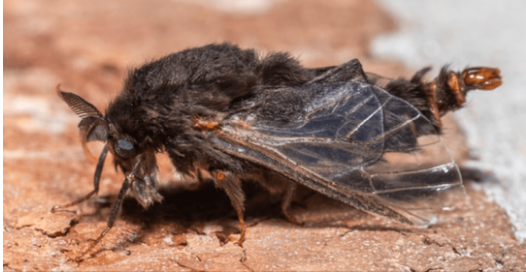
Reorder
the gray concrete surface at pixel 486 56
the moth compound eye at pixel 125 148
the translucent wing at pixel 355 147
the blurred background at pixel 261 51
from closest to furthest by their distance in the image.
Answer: the blurred background at pixel 261 51 < the translucent wing at pixel 355 147 < the moth compound eye at pixel 125 148 < the gray concrete surface at pixel 486 56

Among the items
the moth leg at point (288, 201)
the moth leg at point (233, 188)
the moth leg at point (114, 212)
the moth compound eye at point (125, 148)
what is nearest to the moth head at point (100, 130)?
the moth compound eye at point (125, 148)

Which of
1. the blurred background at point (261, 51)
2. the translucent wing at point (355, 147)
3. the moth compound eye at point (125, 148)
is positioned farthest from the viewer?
the moth compound eye at point (125, 148)

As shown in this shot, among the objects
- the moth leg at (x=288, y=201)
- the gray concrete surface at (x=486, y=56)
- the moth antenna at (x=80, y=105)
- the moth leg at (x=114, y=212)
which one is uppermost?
the gray concrete surface at (x=486, y=56)

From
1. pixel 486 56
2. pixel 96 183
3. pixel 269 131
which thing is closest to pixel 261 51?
pixel 269 131

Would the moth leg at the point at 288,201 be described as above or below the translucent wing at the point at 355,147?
below

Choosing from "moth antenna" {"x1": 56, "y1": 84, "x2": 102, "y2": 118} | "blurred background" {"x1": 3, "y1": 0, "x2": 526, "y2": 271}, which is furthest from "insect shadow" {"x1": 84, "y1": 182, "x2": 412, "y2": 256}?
"moth antenna" {"x1": 56, "y1": 84, "x2": 102, "y2": 118}

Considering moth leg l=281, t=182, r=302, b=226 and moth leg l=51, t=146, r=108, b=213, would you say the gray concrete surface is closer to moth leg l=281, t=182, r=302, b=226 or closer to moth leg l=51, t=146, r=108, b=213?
moth leg l=281, t=182, r=302, b=226

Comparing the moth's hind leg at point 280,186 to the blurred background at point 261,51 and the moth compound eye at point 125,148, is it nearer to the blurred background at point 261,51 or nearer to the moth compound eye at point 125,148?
the blurred background at point 261,51

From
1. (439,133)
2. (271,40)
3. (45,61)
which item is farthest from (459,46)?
(45,61)
